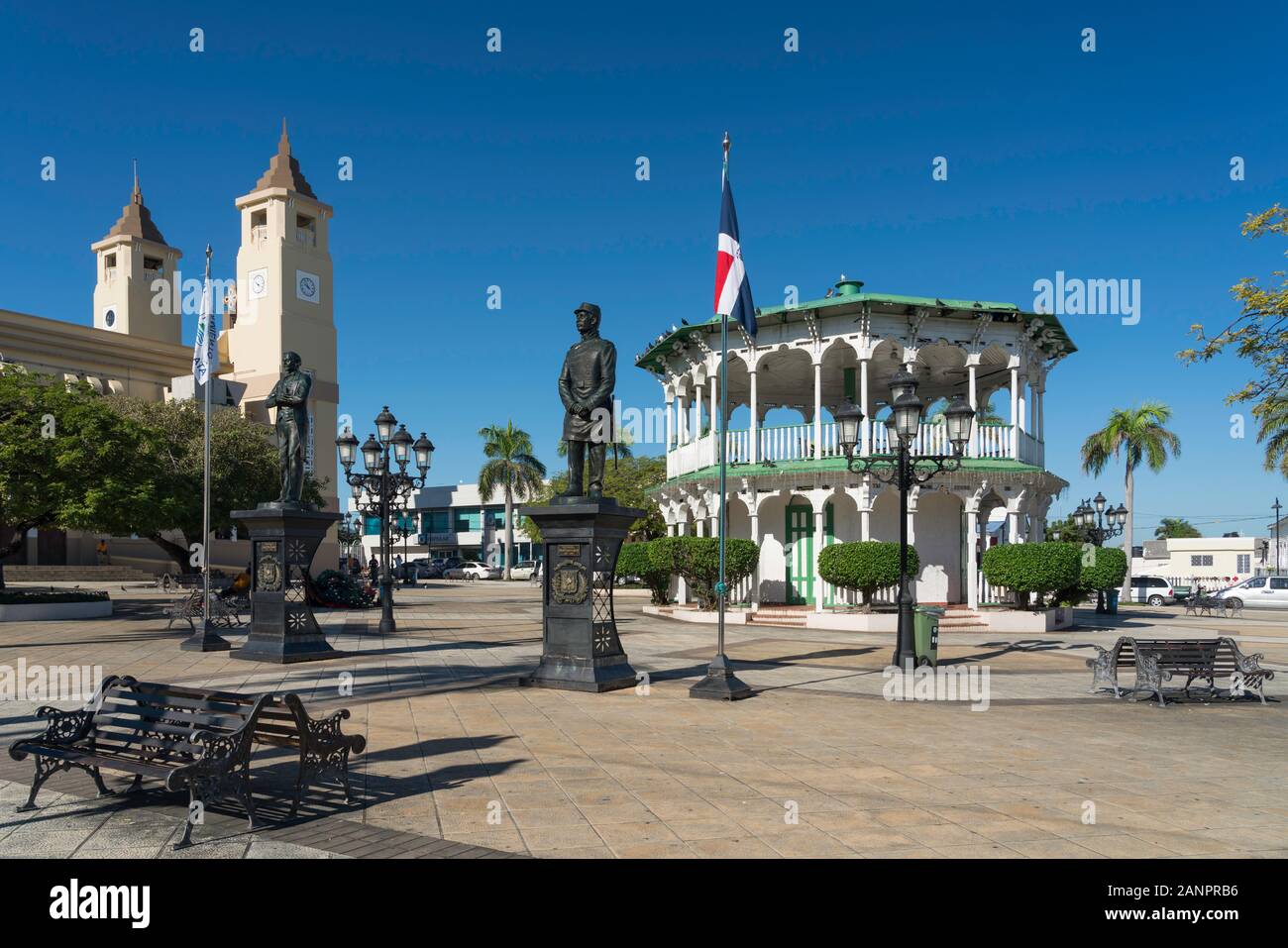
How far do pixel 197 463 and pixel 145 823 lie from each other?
111ft

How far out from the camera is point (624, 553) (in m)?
28.9

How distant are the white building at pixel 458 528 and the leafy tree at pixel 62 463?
61174mm

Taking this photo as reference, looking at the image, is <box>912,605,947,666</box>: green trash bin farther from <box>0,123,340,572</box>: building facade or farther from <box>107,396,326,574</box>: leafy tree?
<box>0,123,340,572</box>: building facade

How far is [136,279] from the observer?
6575 centimetres

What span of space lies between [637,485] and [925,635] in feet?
144

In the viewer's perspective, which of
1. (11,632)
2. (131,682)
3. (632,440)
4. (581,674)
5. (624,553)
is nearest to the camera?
(131,682)

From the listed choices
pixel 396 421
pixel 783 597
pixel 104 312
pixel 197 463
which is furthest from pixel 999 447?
pixel 104 312

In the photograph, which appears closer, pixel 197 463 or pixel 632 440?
pixel 197 463

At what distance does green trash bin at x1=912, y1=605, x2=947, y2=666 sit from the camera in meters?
14.7

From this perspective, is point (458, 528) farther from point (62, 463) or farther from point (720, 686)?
point (720, 686)

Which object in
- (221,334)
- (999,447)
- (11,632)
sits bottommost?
(11,632)

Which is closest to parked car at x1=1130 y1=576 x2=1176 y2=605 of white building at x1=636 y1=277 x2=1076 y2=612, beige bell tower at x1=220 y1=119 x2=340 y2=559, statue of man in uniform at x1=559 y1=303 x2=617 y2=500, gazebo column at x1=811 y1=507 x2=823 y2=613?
white building at x1=636 y1=277 x2=1076 y2=612

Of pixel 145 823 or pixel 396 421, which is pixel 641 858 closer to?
pixel 145 823

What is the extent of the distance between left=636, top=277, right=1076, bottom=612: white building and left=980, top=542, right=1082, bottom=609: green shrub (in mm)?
1176
